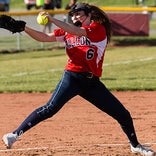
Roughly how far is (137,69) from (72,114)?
675 centimetres

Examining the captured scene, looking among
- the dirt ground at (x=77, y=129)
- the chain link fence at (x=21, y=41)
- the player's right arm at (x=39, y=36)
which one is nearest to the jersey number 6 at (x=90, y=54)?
the player's right arm at (x=39, y=36)

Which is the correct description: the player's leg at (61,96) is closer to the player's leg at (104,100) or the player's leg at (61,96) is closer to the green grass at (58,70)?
the player's leg at (104,100)

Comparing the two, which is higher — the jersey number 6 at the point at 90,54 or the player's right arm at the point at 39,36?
the player's right arm at the point at 39,36

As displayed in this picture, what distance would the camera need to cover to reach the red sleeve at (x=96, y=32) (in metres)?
7.55

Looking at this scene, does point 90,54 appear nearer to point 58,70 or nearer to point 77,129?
point 77,129

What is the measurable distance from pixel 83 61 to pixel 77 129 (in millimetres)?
2503

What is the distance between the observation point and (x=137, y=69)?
17844mm

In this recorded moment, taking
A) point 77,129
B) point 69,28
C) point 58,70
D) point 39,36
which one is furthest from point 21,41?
point 69,28

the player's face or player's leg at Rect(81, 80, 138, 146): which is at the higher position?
the player's face

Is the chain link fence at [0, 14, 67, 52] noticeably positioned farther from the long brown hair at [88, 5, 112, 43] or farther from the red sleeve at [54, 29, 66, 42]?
the long brown hair at [88, 5, 112, 43]

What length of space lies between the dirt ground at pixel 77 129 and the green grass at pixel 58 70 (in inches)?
Result: 45.7

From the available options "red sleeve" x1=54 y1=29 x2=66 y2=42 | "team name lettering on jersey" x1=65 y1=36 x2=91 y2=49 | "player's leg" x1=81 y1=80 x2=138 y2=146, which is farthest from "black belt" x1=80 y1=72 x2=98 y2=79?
"red sleeve" x1=54 y1=29 x2=66 y2=42

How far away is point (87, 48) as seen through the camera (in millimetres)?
7613

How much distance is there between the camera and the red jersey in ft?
24.9
